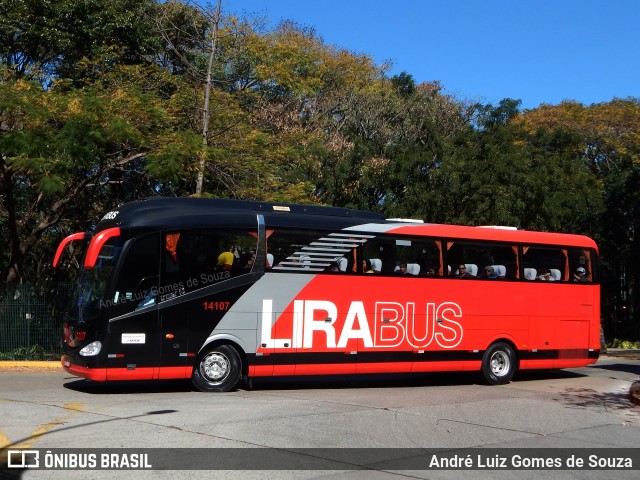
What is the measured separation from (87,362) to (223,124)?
13030 mm

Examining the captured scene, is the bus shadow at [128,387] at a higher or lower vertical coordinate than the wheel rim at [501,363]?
lower

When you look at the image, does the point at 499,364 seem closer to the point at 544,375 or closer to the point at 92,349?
the point at 544,375

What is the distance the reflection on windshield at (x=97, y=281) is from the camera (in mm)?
14352

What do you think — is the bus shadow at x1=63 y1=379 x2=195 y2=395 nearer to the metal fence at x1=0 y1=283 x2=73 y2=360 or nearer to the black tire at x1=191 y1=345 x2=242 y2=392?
the black tire at x1=191 y1=345 x2=242 y2=392

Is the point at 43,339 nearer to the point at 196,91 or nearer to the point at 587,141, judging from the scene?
the point at 196,91

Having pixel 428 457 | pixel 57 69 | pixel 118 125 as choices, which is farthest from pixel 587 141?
pixel 428 457

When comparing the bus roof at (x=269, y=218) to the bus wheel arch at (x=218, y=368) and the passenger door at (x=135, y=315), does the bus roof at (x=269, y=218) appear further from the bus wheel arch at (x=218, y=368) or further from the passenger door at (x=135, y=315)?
the bus wheel arch at (x=218, y=368)

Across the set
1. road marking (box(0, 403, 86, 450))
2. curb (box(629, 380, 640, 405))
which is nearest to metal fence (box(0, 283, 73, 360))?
road marking (box(0, 403, 86, 450))

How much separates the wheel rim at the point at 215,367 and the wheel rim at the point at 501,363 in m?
6.54

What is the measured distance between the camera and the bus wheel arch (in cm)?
1517

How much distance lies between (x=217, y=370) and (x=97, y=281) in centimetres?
284

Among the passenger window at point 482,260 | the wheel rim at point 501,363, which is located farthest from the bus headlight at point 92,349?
the wheel rim at point 501,363

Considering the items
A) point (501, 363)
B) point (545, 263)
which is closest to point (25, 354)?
point (501, 363)

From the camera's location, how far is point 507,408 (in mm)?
14031
